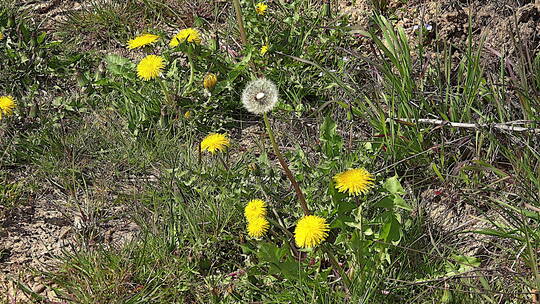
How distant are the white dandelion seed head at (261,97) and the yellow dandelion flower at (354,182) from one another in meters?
0.32

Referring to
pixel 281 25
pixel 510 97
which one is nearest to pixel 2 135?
pixel 281 25

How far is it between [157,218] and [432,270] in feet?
3.30

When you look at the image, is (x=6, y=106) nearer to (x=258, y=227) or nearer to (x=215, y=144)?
(x=215, y=144)

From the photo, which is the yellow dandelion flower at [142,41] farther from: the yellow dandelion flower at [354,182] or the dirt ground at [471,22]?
the yellow dandelion flower at [354,182]

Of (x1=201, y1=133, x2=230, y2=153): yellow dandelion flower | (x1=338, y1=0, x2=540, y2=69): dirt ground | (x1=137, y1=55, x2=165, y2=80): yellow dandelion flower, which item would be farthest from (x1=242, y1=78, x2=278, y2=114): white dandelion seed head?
(x1=338, y1=0, x2=540, y2=69): dirt ground

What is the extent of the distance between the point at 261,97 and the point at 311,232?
0.45 m

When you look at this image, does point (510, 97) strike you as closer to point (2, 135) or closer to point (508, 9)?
point (508, 9)

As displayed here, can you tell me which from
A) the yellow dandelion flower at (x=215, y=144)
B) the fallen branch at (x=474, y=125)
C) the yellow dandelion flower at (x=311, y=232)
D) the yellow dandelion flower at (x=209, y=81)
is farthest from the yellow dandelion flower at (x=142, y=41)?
the yellow dandelion flower at (x=311, y=232)

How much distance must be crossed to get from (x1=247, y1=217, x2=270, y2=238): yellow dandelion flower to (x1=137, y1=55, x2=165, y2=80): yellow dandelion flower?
93cm

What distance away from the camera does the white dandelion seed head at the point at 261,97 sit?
204 cm

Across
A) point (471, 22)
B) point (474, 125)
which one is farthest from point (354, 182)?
point (471, 22)

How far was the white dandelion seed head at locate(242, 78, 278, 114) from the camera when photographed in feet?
6.68

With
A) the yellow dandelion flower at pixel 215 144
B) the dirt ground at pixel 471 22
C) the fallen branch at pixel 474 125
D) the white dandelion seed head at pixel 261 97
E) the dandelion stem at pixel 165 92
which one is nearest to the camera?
the white dandelion seed head at pixel 261 97

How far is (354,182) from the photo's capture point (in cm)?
206
